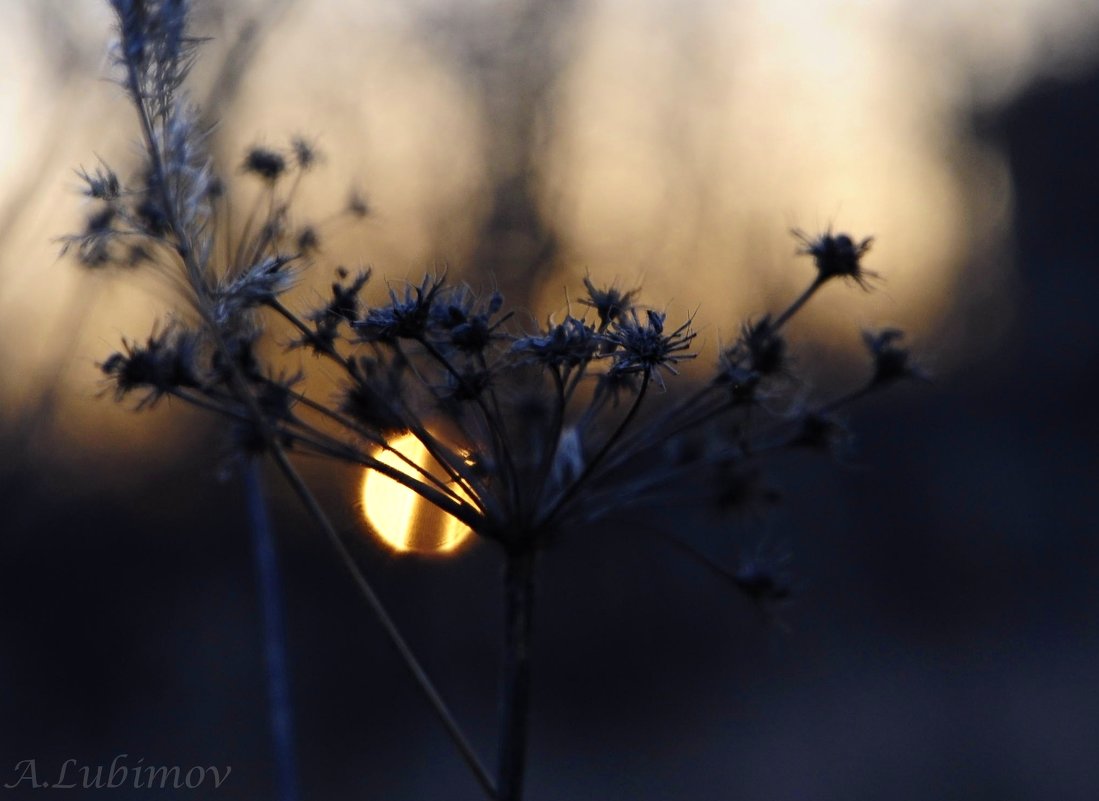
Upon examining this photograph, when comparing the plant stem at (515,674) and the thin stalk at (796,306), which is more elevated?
the thin stalk at (796,306)

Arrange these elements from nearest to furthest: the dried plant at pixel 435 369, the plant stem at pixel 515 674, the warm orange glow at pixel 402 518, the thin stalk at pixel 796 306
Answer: the dried plant at pixel 435 369
the plant stem at pixel 515 674
the thin stalk at pixel 796 306
the warm orange glow at pixel 402 518

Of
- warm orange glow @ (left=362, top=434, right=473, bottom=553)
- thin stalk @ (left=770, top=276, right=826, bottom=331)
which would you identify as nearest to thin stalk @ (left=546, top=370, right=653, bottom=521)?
thin stalk @ (left=770, top=276, right=826, bottom=331)

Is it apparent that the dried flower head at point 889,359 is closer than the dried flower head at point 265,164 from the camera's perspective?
Yes

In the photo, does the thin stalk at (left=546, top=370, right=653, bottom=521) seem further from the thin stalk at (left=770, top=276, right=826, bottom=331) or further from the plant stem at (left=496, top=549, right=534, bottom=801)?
the thin stalk at (left=770, top=276, right=826, bottom=331)

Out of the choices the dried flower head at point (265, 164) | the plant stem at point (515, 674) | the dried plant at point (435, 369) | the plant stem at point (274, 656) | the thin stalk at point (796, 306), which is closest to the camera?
the dried plant at point (435, 369)

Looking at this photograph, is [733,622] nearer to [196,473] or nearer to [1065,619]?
[1065,619]

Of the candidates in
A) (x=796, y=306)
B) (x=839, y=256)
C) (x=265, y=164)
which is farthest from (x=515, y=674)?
(x=265, y=164)

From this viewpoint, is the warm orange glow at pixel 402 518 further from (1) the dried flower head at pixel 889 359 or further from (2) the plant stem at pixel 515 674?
(1) the dried flower head at pixel 889 359

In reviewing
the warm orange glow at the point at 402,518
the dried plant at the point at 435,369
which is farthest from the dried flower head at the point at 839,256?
the warm orange glow at the point at 402,518
